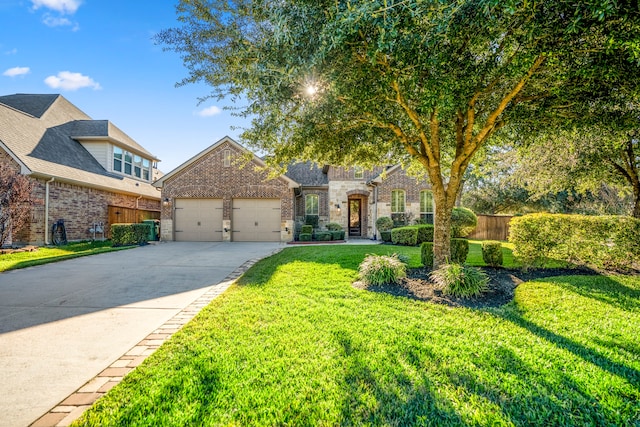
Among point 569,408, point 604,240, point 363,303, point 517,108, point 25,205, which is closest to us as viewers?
point 569,408

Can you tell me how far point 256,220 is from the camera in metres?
16.3

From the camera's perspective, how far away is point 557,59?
→ 4453mm

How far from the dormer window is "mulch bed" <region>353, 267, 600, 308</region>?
1771 cm

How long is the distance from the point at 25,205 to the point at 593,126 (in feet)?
56.2

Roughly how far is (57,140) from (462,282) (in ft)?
62.3

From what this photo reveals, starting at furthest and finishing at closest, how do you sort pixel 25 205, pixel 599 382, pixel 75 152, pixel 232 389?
pixel 75 152 < pixel 25 205 < pixel 599 382 < pixel 232 389

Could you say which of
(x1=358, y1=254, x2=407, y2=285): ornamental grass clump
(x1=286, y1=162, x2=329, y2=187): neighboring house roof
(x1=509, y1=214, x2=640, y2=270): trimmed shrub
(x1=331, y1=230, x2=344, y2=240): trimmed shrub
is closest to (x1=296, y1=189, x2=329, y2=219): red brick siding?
(x1=286, y1=162, x2=329, y2=187): neighboring house roof

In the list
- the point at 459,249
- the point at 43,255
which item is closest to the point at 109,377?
the point at 459,249

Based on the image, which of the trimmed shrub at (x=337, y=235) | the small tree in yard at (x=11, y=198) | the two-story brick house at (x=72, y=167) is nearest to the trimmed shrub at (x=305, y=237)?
the trimmed shrub at (x=337, y=235)

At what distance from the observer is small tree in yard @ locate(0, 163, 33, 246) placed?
9.71 metres

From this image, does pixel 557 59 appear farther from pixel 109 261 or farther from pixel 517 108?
pixel 109 261

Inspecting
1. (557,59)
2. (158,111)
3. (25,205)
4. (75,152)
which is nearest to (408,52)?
(557,59)

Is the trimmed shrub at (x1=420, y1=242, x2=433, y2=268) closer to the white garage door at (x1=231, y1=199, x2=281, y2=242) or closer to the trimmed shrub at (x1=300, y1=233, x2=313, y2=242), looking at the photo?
the trimmed shrub at (x1=300, y1=233, x2=313, y2=242)

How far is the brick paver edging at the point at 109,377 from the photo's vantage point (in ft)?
7.07
